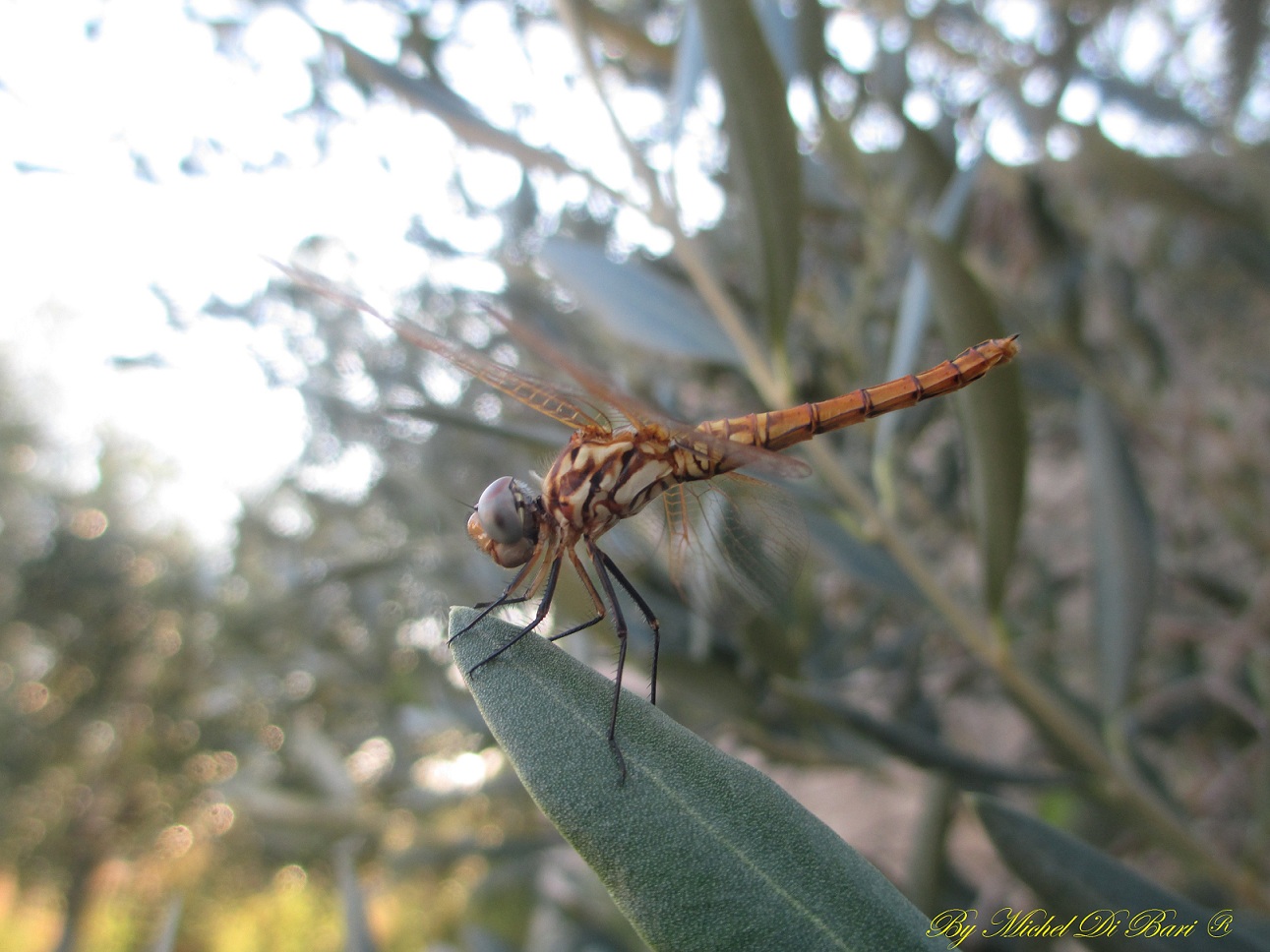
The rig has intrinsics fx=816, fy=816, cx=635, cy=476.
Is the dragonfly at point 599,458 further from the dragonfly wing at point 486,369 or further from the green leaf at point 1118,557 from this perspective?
the green leaf at point 1118,557

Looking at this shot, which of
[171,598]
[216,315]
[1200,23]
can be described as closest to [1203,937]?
[1200,23]

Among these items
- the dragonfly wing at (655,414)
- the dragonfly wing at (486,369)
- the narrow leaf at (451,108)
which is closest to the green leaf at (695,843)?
the dragonfly wing at (655,414)

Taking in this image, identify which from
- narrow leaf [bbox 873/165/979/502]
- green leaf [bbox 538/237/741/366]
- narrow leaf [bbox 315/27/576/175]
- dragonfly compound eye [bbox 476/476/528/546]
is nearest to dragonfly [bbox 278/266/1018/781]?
dragonfly compound eye [bbox 476/476/528/546]

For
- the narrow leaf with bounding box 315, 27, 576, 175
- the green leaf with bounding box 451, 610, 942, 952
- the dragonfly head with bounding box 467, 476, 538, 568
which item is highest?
A: the narrow leaf with bounding box 315, 27, 576, 175

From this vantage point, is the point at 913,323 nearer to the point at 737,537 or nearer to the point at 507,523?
the point at 737,537

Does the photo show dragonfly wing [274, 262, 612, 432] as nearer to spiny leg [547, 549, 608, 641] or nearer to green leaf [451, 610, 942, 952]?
spiny leg [547, 549, 608, 641]

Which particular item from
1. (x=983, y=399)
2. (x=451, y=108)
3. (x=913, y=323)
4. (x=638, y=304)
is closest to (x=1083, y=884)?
(x=983, y=399)
